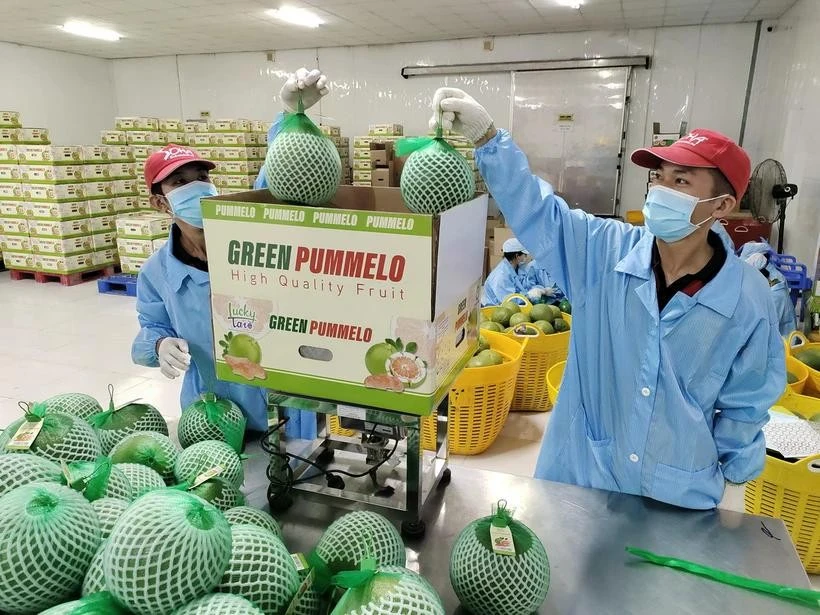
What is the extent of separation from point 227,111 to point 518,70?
5.12m

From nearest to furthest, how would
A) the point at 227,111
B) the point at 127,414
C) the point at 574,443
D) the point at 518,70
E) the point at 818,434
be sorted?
1. the point at 127,414
2. the point at 574,443
3. the point at 818,434
4. the point at 518,70
5. the point at 227,111

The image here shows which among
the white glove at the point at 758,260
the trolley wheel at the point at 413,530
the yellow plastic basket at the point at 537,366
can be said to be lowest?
the yellow plastic basket at the point at 537,366

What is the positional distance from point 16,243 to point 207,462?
25.6ft

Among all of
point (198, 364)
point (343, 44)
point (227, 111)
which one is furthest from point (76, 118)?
point (198, 364)

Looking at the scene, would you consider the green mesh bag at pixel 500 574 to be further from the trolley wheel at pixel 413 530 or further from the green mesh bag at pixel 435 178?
the green mesh bag at pixel 435 178

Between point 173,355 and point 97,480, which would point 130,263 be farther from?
point 97,480

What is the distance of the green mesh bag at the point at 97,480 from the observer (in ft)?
3.23

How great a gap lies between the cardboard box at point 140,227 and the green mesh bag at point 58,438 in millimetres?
6384

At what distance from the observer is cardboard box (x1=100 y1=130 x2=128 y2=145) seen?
A: 28.3 ft

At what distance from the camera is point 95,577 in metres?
0.82

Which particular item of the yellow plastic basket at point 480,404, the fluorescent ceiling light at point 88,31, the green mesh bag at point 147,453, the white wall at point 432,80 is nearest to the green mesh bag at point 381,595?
the green mesh bag at point 147,453

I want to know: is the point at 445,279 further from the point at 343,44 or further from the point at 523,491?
the point at 343,44

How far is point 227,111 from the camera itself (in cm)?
987

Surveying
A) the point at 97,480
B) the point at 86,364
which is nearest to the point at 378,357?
the point at 97,480
